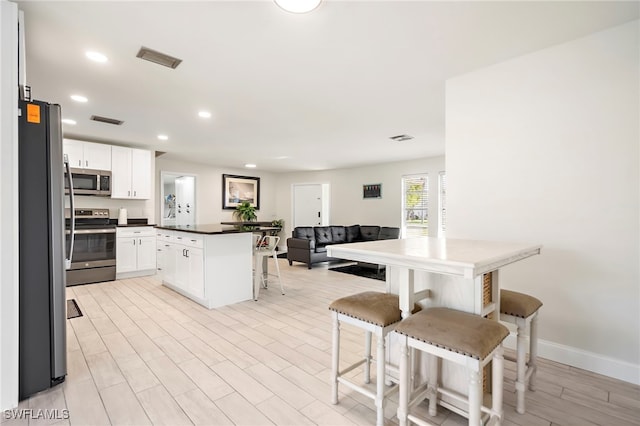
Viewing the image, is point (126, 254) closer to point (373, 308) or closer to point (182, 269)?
point (182, 269)

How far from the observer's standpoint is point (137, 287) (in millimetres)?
4621

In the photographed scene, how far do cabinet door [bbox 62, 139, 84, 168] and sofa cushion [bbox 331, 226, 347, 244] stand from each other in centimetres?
499

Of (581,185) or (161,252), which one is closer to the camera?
(581,185)

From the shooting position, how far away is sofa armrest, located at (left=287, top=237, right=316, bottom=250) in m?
6.21

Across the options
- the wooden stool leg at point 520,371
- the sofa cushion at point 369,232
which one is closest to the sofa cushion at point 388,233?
the sofa cushion at point 369,232

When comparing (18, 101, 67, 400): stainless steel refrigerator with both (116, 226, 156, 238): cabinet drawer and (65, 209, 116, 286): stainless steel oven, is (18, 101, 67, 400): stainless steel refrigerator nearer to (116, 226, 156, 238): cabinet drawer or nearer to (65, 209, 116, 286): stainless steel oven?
(65, 209, 116, 286): stainless steel oven

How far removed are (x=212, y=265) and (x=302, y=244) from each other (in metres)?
2.85

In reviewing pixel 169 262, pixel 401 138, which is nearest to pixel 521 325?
pixel 401 138

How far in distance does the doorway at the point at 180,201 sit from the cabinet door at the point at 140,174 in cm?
124

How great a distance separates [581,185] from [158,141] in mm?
5717

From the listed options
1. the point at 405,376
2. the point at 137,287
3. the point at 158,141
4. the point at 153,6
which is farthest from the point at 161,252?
the point at 405,376

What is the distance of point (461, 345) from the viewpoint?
49.7 inches

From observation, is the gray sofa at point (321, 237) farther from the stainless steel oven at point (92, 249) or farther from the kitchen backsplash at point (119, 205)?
the stainless steel oven at point (92, 249)

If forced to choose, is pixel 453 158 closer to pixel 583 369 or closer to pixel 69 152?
pixel 583 369
